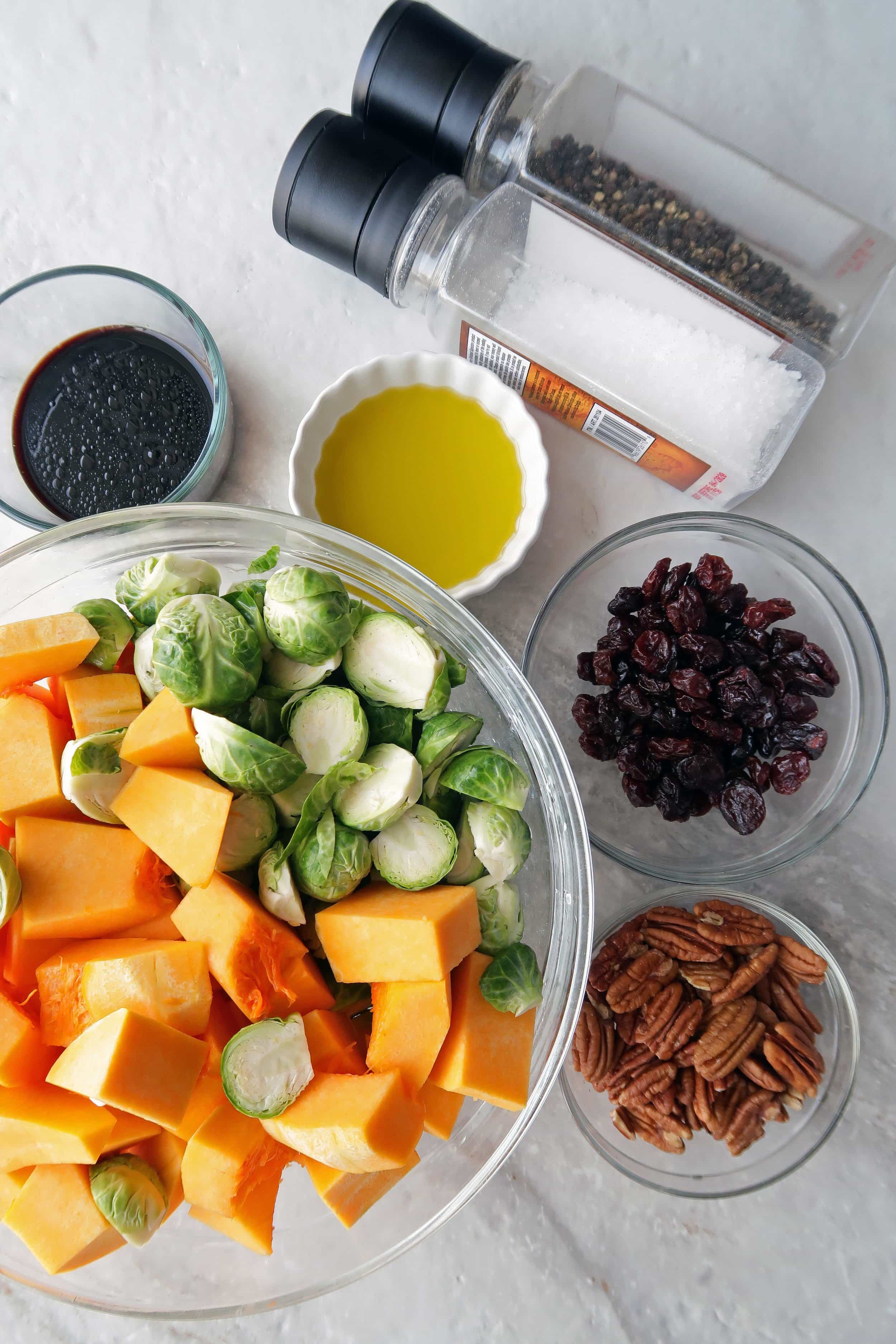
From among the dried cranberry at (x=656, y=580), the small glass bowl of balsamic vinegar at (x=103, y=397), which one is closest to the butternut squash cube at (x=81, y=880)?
the small glass bowl of balsamic vinegar at (x=103, y=397)

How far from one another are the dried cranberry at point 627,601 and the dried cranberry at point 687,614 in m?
0.07

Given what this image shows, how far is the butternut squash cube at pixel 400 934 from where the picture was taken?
0.95m

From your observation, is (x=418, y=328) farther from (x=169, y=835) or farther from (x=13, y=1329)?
(x=13, y=1329)

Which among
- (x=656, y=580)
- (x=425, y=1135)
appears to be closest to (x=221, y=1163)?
(x=425, y=1135)

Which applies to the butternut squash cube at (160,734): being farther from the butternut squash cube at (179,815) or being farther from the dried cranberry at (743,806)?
the dried cranberry at (743,806)

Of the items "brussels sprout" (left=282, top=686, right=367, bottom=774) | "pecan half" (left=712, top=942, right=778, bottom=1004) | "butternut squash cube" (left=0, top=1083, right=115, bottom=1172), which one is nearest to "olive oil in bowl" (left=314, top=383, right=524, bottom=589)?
"brussels sprout" (left=282, top=686, right=367, bottom=774)

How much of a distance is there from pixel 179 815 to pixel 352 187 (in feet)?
3.42

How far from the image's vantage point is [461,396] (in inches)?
61.1

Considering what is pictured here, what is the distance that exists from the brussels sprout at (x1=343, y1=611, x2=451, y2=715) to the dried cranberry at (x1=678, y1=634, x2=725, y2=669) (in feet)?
1.41

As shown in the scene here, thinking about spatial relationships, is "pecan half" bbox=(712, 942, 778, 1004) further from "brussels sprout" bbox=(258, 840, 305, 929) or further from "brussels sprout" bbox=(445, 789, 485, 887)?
"brussels sprout" bbox=(258, 840, 305, 929)

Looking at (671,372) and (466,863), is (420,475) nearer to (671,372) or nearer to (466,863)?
(671,372)

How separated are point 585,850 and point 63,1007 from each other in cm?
67

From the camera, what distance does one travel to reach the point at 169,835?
0.99m

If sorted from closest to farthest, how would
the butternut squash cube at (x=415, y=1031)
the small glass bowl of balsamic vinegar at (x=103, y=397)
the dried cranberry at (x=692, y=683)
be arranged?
the butternut squash cube at (x=415, y=1031), the dried cranberry at (x=692, y=683), the small glass bowl of balsamic vinegar at (x=103, y=397)
